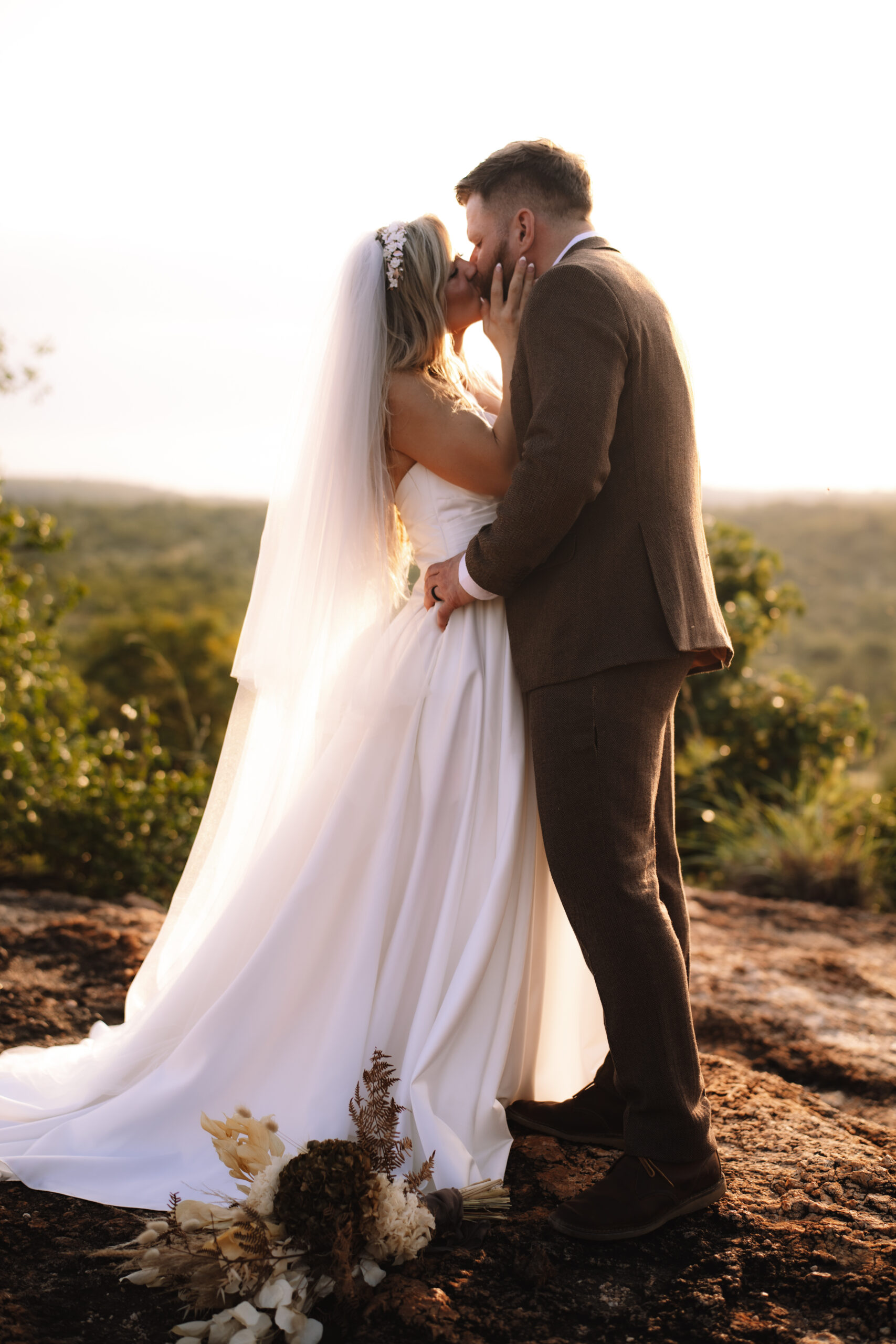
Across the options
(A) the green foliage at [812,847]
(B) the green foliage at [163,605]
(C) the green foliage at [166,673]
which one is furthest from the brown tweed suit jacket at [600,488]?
(C) the green foliage at [166,673]

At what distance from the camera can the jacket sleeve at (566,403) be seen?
2.06 m

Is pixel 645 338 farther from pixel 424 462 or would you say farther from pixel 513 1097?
pixel 513 1097

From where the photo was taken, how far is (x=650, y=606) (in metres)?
2.14

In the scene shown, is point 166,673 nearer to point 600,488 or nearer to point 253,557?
point 600,488

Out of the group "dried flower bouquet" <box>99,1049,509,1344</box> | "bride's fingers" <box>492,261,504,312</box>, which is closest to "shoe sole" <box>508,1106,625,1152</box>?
"dried flower bouquet" <box>99,1049,509,1344</box>

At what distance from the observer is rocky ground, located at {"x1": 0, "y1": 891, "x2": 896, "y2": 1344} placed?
70.7 inches

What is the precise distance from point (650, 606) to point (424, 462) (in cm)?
73

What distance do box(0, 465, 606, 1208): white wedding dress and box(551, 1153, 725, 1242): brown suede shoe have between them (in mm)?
239

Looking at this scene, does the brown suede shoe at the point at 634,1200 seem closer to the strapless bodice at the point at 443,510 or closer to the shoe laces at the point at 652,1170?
the shoe laces at the point at 652,1170

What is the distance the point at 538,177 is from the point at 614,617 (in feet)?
3.54

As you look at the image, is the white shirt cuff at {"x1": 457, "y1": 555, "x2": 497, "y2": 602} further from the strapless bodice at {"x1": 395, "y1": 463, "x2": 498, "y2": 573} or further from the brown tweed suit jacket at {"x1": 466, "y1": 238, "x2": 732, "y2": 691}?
the strapless bodice at {"x1": 395, "y1": 463, "x2": 498, "y2": 573}

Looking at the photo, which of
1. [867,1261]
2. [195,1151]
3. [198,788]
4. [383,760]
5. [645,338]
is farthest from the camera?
[198,788]

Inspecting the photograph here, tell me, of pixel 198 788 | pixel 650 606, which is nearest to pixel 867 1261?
pixel 650 606

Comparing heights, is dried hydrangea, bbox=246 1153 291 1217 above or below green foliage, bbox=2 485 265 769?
below
